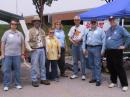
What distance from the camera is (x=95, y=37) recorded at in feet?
38.0

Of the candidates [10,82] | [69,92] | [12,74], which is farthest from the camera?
[12,74]

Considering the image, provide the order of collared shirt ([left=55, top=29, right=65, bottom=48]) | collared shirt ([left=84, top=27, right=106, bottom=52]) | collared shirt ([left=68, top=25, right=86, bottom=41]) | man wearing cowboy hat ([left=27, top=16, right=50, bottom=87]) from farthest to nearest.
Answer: collared shirt ([left=55, top=29, right=65, bottom=48]) → collared shirt ([left=68, top=25, right=86, bottom=41]) → collared shirt ([left=84, top=27, right=106, bottom=52]) → man wearing cowboy hat ([left=27, top=16, right=50, bottom=87])

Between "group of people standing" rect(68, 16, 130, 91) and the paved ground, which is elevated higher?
"group of people standing" rect(68, 16, 130, 91)

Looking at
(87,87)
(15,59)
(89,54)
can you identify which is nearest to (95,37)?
(89,54)

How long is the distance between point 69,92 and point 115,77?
1.41m

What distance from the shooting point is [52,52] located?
39.6ft

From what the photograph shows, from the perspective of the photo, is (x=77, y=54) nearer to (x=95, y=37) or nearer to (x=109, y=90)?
(x=95, y=37)

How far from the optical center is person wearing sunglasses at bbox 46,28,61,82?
12055 mm

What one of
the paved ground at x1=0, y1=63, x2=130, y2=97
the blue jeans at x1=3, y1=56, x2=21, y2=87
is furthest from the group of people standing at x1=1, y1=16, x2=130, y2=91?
the paved ground at x1=0, y1=63, x2=130, y2=97

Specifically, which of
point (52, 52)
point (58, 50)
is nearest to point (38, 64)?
point (52, 52)

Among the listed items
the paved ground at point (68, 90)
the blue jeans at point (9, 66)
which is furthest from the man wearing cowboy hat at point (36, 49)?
the blue jeans at point (9, 66)

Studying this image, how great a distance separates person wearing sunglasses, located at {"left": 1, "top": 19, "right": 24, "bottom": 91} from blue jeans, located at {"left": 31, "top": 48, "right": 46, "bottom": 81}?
455 millimetres

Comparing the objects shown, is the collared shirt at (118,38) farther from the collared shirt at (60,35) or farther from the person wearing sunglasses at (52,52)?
the collared shirt at (60,35)

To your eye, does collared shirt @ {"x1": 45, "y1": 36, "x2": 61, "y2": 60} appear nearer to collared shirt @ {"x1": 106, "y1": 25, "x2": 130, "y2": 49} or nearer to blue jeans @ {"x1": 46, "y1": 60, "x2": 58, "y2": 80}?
blue jeans @ {"x1": 46, "y1": 60, "x2": 58, "y2": 80}
